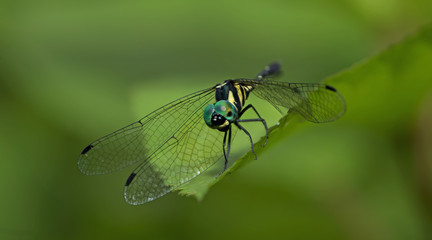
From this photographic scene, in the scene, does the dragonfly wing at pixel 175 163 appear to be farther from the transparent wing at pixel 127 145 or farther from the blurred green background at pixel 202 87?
the blurred green background at pixel 202 87

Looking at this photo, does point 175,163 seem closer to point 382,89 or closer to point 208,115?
point 208,115

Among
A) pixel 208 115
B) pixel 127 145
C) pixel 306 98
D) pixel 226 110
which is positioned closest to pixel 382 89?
pixel 306 98

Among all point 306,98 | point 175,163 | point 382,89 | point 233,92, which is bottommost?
point 382,89

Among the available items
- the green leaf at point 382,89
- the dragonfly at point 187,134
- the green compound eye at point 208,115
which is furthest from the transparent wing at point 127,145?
the green leaf at point 382,89

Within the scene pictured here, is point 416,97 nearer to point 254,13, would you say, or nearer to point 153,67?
point 254,13

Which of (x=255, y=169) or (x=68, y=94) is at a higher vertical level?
(x=68, y=94)

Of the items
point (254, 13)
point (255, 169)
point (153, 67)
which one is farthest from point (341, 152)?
point (153, 67)

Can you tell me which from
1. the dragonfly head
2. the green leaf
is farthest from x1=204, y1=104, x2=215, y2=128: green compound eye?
the green leaf
